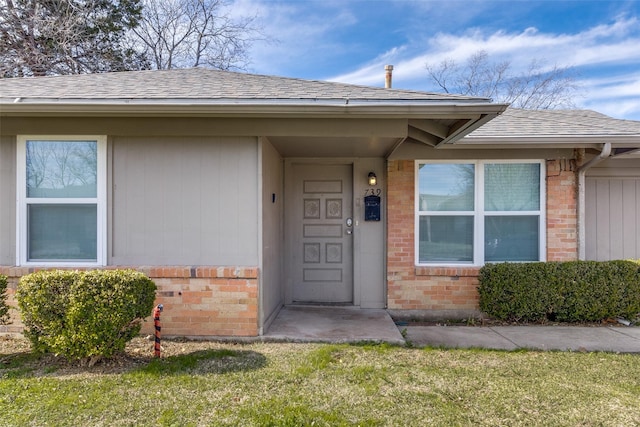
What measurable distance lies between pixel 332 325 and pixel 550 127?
410cm

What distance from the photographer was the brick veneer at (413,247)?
205 inches

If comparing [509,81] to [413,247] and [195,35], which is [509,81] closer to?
[195,35]

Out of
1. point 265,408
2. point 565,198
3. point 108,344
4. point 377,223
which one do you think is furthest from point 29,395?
point 565,198

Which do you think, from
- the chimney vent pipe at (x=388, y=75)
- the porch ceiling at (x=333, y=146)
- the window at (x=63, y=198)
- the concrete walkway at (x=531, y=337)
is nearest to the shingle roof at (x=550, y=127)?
the porch ceiling at (x=333, y=146)

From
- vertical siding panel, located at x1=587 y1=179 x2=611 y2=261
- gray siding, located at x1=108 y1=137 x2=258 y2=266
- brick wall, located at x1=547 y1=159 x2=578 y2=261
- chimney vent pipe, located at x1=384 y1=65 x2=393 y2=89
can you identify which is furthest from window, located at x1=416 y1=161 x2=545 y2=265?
gray siding, located at x1=108 y1=137 x2=258 y2=266

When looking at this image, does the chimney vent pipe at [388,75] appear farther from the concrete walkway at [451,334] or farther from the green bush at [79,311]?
the green bush at [79,311]

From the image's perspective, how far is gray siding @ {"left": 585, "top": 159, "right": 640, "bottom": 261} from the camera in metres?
5.62

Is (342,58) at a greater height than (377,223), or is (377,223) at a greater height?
(342,58)

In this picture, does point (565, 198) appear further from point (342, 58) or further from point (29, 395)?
point (342, 58)

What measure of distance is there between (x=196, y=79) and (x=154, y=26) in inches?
490

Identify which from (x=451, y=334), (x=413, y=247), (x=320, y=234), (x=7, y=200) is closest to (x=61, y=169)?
(x=7, y=200)

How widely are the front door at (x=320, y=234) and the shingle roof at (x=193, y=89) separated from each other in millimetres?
1583

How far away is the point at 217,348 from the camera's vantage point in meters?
3.84

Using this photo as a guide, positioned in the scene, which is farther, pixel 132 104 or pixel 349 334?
pixel 349 334
